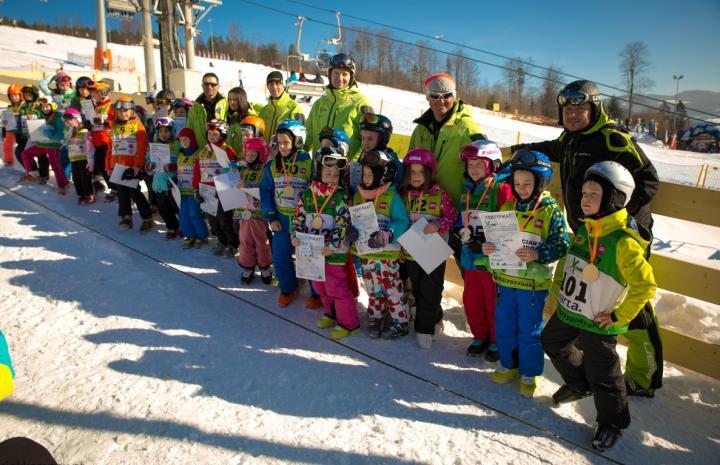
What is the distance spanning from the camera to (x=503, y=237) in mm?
3443

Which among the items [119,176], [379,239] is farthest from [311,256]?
[119,176]

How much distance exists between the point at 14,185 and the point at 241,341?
8.24m

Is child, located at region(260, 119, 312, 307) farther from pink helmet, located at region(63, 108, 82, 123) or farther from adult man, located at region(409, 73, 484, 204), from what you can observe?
pink helmet, located at region(63, 108, 82, 123)

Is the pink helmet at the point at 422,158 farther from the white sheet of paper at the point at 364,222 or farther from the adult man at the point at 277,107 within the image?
the adult man at the point at 277,107

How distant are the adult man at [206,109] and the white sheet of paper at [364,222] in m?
3.56

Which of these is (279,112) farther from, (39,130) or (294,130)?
(39,130)

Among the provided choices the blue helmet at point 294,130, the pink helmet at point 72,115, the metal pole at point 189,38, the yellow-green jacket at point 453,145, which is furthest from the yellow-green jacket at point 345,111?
the metal pole at point 189,38

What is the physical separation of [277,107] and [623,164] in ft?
14.6

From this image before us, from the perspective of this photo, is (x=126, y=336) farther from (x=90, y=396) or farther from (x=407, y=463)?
(x=407, y=463)

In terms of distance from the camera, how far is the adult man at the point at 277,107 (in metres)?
6.01

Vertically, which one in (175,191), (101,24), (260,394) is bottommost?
(260,394)

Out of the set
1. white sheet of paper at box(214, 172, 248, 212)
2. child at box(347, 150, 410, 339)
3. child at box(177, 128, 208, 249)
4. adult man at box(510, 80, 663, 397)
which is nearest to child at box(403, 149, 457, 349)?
child at box(347, 150, 410, 339)

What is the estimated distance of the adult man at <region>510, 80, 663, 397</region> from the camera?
3.32 m

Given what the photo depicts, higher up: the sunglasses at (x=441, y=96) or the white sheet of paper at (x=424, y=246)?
the sunglasses at (x=441, y=96)
